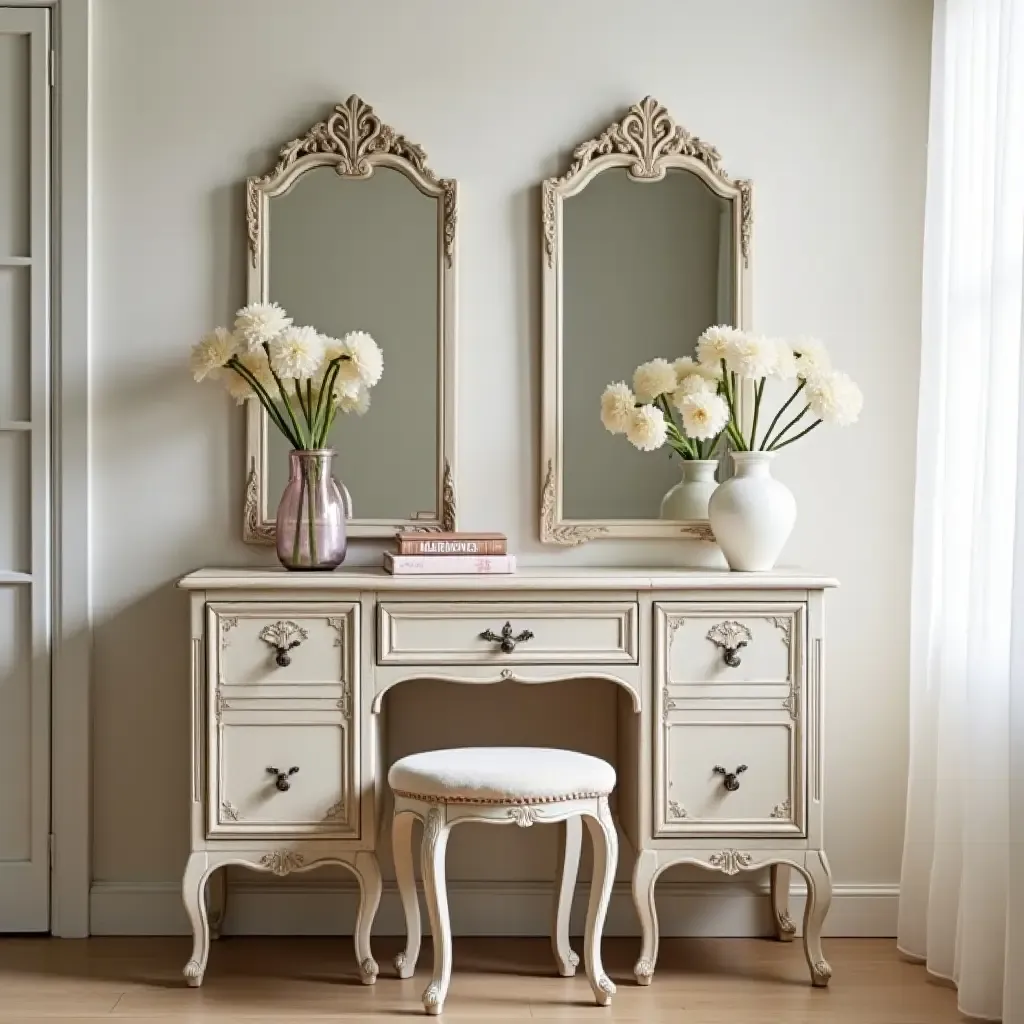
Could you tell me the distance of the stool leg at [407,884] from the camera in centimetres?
280

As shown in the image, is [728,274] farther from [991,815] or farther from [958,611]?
[991,815]

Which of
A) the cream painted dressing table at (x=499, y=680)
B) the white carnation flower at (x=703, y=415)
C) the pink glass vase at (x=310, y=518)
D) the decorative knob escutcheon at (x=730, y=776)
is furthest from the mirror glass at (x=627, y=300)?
the decorative knob escutcheon at (x=730, y=776)

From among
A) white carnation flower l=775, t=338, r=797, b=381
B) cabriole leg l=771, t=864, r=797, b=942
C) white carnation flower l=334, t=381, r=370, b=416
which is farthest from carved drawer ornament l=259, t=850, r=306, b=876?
white carnation flower l=775, t=338, r=797, b=381

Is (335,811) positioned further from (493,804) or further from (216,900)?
(216,900)

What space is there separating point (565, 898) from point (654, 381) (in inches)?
48.3

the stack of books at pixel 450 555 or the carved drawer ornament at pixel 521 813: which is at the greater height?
the stack of books at pixel 450 555

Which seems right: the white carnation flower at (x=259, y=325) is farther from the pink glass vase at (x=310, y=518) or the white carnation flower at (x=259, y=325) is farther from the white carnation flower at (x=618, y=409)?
the white carnation flower at (x=618, y=409)

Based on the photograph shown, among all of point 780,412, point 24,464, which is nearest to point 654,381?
point 780,412

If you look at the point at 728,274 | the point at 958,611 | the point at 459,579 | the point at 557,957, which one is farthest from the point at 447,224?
the point at 557,957

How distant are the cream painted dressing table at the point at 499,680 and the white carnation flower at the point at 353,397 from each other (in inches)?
18.4

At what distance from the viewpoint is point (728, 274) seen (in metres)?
3.24

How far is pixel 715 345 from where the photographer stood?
2.99 metres

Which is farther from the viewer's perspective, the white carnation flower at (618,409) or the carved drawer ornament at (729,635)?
the white carnation flower at (618,409)

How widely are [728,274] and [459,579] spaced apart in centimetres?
108
